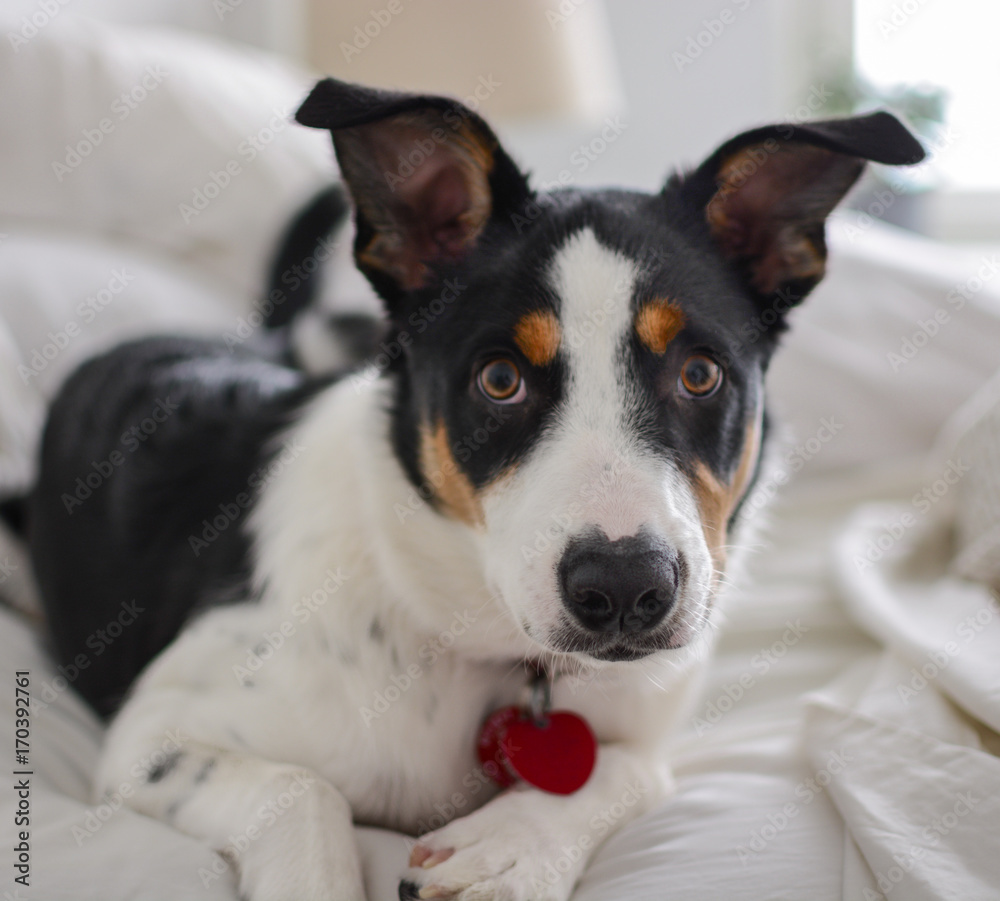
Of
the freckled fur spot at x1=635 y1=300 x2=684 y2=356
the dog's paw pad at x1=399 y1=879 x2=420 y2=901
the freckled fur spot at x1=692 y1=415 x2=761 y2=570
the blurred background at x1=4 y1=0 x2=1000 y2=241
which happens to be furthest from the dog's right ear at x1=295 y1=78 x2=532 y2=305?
the blurred background at x1=4 y1=0 x2=1000 y2=241

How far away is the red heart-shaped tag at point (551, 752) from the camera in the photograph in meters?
1.39

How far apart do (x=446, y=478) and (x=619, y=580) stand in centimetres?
42

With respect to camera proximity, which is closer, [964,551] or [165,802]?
[165,802]

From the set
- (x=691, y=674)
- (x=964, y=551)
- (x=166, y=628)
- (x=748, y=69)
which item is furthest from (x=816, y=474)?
(x=748, y=69)

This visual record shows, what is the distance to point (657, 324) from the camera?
4.42 ft

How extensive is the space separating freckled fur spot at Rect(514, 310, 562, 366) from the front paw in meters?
0.68

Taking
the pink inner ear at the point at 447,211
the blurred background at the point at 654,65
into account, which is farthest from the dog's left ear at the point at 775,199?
the blurred background at the point at 654,65

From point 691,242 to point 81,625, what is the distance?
4.67 feet

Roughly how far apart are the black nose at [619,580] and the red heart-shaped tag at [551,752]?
1.11 ft

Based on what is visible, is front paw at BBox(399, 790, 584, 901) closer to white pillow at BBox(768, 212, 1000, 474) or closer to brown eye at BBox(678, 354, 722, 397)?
brown eye at BBox(678, 354, 722, 397)

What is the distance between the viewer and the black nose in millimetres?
1135

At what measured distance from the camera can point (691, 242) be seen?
151 cm

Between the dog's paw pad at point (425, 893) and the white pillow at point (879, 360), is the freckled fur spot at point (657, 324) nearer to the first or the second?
the dog's paw pad at point (425, 893)

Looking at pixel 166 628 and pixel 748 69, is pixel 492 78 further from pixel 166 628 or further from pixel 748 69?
pixel 166 628
